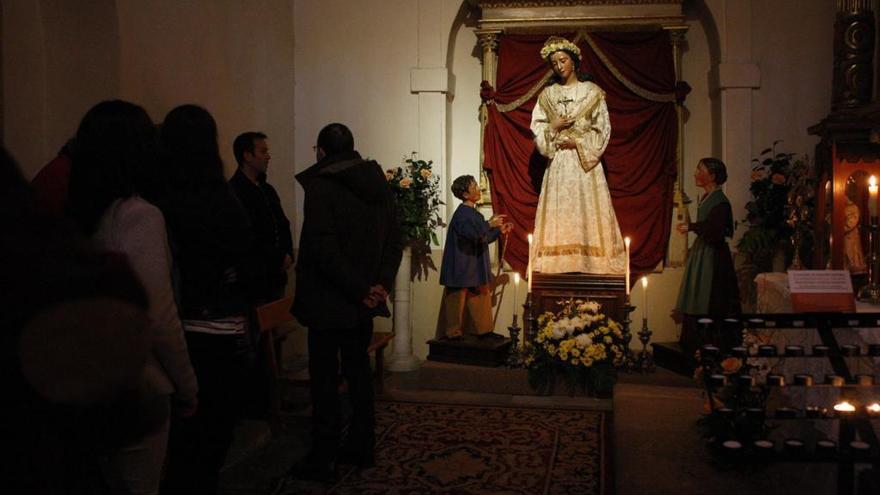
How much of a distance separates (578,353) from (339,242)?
2.56 metres

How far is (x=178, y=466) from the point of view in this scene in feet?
8.25

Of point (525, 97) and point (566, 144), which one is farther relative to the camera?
point (525, 97)

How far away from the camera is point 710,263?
559 cm

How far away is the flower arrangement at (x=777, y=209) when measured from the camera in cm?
573

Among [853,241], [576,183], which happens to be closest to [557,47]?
[576,183]

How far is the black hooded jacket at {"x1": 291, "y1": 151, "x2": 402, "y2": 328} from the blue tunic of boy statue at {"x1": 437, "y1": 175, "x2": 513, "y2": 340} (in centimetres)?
238

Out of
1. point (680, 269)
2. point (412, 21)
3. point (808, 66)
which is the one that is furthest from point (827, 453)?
point (412, 21)

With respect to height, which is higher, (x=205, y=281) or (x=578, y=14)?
(x=578, y=14)

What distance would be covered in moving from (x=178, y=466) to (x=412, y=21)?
5262 millimetres

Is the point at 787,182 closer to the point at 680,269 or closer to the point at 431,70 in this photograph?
the point at 680,269

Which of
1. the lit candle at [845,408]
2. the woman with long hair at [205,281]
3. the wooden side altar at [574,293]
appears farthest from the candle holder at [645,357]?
the woman with long hair at [205,281]

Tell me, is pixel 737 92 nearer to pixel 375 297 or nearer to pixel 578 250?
pixel 578 250

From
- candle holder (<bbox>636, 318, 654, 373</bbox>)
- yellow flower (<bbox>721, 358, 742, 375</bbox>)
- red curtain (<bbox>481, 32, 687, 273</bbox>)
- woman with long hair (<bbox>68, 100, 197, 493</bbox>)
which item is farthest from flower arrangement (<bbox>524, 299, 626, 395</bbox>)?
woman with long hair (<bbox>68, 100, 197, 493</bbox>)

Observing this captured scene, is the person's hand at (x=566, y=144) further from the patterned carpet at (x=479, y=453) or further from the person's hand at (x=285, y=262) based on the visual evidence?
the person's hand at (x=285, y=262)
